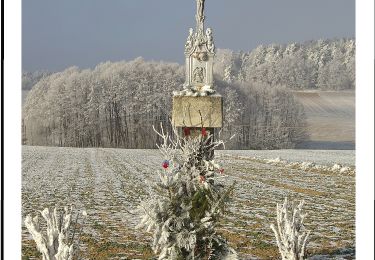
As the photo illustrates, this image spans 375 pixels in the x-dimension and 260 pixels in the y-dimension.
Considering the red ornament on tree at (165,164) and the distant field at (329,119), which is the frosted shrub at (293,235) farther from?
the distant field at (329,119)

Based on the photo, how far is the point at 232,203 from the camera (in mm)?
15711

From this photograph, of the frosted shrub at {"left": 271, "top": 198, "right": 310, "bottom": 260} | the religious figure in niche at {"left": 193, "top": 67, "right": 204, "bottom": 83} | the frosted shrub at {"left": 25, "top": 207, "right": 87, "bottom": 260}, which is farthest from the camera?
the frosted shrub at {"left": 271, "top": 198, "right": 310, "bottom": 260}

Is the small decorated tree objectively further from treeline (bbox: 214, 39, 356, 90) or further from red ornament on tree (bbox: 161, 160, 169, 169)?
treeline (bbox: 214, 39, 356, 90)

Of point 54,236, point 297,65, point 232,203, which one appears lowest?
point 232,203

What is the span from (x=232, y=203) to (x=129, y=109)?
1518 inches

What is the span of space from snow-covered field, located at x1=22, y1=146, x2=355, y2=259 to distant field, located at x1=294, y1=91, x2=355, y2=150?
53.9ft

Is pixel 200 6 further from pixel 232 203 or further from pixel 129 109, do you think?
pixel 129 109

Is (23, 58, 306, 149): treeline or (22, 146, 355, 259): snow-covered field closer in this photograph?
(22, 146, 355, 259): snow-covered field

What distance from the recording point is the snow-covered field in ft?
37.2

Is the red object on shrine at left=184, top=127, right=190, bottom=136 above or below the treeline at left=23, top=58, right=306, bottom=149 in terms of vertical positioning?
below

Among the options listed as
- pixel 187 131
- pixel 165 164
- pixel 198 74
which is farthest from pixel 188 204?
pixel 198 74

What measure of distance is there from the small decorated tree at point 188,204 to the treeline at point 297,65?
1995 inches

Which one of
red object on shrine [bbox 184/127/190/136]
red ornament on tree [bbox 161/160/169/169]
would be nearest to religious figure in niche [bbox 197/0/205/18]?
red object on shrine [bbox 184/127/190/136]
